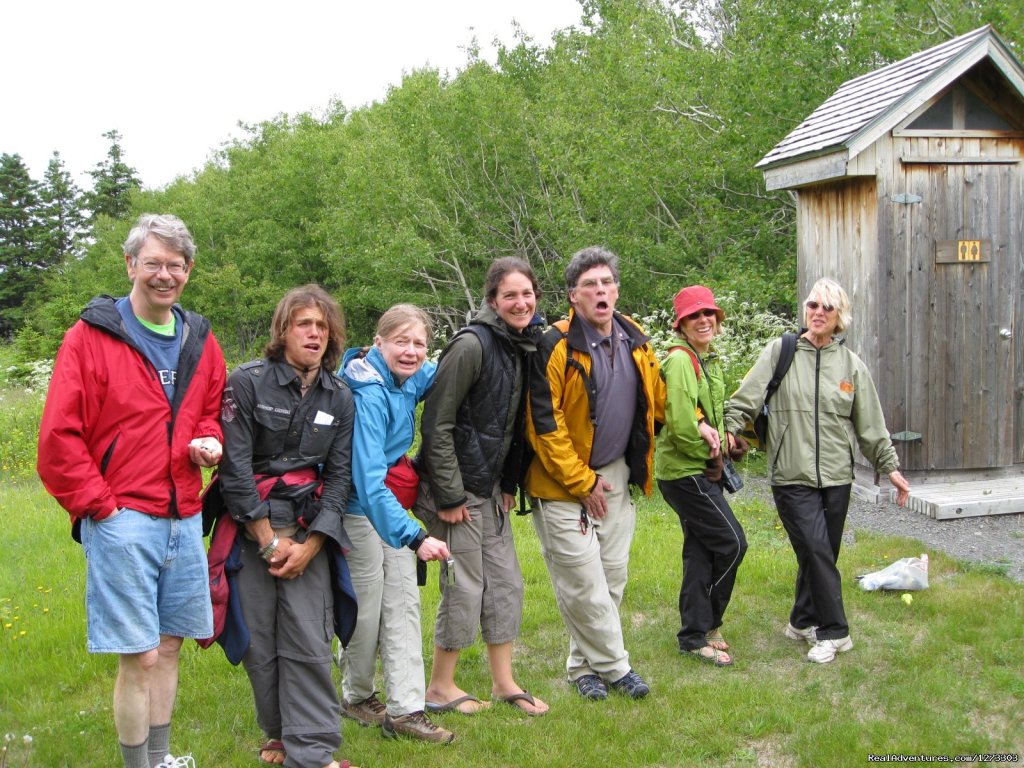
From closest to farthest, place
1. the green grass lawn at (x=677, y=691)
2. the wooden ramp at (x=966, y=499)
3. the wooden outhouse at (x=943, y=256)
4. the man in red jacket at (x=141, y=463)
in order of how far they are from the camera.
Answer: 1. the man in red jacket at (x=141, y=463)
2. the green grass lawn at (x=677, y=691)
3. the wooden ramp at (x=966, y=499)
4. the wooden outhouse at (x=943, y=256)

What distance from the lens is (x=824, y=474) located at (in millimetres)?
4852

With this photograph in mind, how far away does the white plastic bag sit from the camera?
224 inches

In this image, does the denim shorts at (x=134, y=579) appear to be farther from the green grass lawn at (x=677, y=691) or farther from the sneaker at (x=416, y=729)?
the sneaker at (x=416, y=729)

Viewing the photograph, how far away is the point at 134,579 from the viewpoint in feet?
10.7

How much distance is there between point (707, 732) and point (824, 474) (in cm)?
150

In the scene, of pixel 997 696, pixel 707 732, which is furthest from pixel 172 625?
pixel 997 696

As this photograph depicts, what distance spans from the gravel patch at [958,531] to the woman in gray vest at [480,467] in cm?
351

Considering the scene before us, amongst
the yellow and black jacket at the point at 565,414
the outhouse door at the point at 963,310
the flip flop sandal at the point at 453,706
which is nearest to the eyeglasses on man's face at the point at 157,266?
the yellow and black jacket at the point at 565,414

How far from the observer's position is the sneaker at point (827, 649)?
4.86 meters

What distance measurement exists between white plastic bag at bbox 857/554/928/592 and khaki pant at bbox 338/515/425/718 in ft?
10.2

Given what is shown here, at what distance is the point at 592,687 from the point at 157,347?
8.53 feet

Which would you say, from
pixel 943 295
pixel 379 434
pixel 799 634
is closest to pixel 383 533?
pixel 379 434

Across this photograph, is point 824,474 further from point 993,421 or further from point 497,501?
point 993,421

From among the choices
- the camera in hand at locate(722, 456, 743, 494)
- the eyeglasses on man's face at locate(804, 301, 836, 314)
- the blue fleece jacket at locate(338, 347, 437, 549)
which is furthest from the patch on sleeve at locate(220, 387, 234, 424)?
the eyeglasses on man's face at locate(804, 301, 836, 314)
